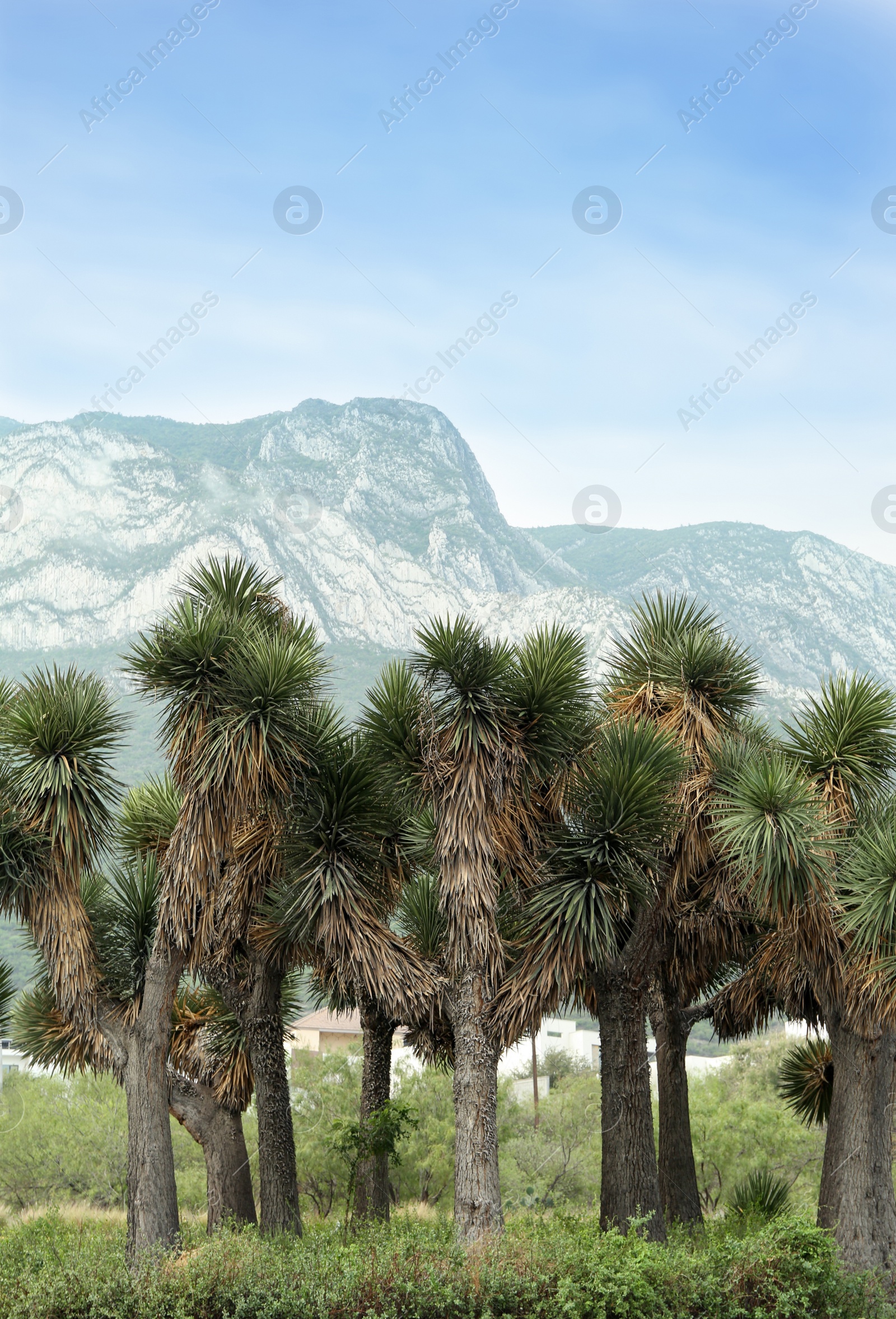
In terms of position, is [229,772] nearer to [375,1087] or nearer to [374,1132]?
[374,1132]

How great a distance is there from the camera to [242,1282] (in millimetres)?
10398

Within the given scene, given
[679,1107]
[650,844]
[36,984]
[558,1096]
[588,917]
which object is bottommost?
[558,1096]

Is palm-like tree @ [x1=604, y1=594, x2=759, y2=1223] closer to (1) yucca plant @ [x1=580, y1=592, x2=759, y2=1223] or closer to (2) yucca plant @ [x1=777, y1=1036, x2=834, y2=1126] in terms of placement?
(1) yucca plant @ [x1=580, y1=592, x2=759, y2=1223]

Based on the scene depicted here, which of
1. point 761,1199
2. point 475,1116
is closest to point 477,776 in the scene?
point 475,1116

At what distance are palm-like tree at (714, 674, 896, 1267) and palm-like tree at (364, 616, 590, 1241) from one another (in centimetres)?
258

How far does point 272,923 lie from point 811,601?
178m

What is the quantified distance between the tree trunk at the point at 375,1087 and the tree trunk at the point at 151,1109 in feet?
12.6

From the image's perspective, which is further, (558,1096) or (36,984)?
(558,1096)

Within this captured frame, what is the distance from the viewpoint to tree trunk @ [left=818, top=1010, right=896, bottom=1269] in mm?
14016

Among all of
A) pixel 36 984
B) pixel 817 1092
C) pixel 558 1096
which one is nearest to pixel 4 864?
pixel 36 984

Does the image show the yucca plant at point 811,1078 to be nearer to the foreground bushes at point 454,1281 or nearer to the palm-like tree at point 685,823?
the palm-like tree at point 685,823

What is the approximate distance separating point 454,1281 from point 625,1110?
4.91 meters

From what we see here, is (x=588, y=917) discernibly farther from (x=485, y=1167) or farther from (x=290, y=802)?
(x=290, y=802)

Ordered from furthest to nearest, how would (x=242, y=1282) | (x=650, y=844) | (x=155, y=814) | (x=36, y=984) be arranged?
1. (x=36, y=984)
2. (x=155, y=814)
3. (x=650, y=844)
4. (x=242, y=1282)
